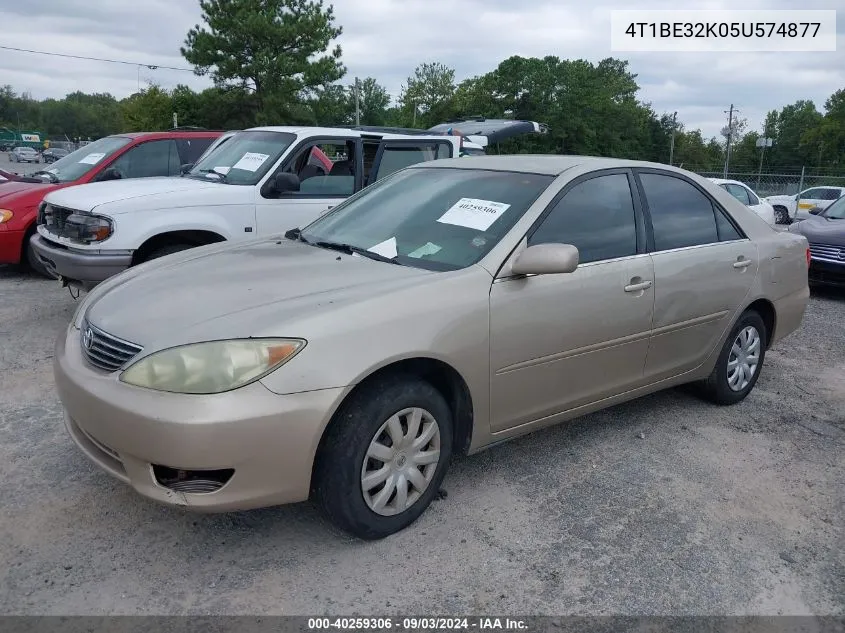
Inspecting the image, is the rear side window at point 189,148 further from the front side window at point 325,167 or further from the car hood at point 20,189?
the front side window at point 325,167

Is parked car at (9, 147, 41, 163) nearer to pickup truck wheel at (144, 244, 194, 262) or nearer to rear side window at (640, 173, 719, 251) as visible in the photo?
pickup truck wheel at (144, 244, 194, 262)

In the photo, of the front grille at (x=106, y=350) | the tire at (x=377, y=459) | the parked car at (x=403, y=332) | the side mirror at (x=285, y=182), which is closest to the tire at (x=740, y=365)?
the parked car at (x=403, y=332)

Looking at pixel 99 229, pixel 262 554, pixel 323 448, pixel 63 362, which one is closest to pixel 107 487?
pixel 63 362

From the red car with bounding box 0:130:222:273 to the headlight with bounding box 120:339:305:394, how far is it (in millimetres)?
5535

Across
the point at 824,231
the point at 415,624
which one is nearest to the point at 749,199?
the point at 824,231

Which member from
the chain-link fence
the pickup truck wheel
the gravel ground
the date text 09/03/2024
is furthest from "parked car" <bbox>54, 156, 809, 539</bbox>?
the chain-link fence

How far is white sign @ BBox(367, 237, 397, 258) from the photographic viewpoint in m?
3.39

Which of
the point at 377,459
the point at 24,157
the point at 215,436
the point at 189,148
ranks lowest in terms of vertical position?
the point at 377,459

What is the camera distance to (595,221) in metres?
3.67

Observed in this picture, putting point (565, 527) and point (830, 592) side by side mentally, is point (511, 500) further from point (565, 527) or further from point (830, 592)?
point (830, 592)

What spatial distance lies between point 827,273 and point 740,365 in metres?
5.10

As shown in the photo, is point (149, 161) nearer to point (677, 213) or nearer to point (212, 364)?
point (677, 213)

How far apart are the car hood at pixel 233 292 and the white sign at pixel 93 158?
5.13 meters

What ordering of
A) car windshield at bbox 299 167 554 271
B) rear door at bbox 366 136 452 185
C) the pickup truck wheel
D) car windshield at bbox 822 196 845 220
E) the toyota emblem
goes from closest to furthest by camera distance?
the toyota emblem < car windshield at bbox 299 167 554 271 < the pickup truck wheel < rear door at bbox 366 136 452 185 < car windshield at bbox 822 196 845 220
